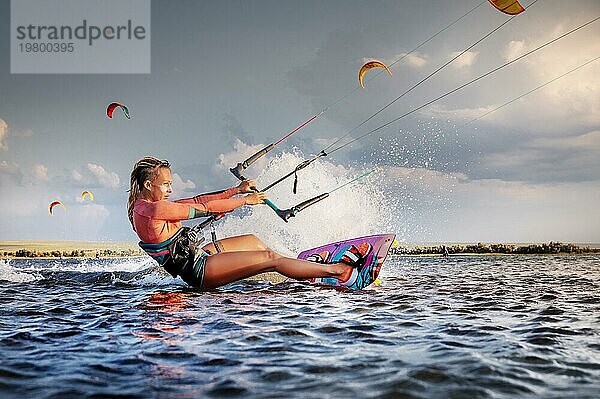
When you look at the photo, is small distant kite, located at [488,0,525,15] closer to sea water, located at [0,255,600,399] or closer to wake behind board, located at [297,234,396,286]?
wake behind board, located at [297,234,396,286]

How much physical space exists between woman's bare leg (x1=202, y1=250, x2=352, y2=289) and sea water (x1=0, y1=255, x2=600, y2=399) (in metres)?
0.27

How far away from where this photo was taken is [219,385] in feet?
9.96

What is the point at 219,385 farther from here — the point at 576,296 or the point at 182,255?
the point at 576,296

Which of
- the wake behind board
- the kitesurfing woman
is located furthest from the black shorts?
the wake behind board

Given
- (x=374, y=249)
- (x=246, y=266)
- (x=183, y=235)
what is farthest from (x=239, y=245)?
(x=374, y=249)

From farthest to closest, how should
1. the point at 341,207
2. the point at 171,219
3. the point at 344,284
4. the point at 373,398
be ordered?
the point at 341,207, the point at 344,284, the point at 171,219, the point at 373,398

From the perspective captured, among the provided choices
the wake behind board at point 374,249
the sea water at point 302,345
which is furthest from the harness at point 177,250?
the wake behind board at point 374,249

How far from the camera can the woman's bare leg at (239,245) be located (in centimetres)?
749

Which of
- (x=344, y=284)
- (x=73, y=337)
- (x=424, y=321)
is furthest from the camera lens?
(x=344, y=284)

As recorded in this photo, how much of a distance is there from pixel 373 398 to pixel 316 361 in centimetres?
80

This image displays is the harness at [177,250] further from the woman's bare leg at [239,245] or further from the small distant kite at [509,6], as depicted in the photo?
the small distant kite at [509,6]

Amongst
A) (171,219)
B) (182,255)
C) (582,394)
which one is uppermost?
(171,219)

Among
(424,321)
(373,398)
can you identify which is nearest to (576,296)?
(424,321)

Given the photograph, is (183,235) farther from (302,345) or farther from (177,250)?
(302,345)
